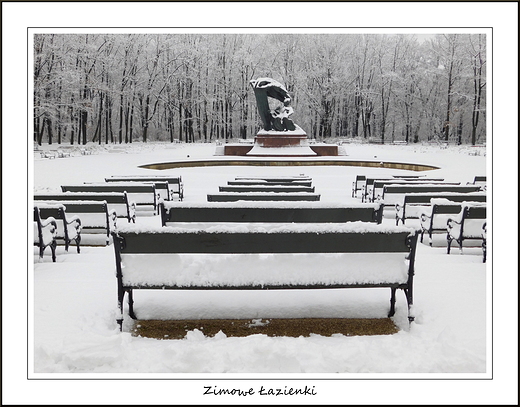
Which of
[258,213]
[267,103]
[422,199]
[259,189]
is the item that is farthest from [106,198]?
[267,103]

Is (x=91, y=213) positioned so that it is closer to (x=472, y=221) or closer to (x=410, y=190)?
(x=472, y=221)

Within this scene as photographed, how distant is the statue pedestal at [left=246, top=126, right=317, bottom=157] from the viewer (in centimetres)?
2553

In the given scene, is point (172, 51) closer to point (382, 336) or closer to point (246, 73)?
point (246, 73)

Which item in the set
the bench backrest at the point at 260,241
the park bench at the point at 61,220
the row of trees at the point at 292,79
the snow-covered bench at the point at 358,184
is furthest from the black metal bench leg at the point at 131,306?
the row of trees at the point at 292,79

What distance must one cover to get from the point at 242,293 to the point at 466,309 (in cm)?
197

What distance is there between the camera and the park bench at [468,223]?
5.91 metres

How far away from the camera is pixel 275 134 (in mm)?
26344

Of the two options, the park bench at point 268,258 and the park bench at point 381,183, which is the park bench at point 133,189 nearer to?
the park bench at point 381,183

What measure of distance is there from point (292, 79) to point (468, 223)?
43.3 meters

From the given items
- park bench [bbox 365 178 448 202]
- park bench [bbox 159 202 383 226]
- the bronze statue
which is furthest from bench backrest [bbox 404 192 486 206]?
the bronze statue

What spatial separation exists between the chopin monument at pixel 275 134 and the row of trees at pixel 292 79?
60.1ft

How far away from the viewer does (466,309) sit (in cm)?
384

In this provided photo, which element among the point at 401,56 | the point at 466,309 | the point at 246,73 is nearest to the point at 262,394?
the point at 466,309

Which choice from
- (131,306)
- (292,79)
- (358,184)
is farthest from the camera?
(292,79)
